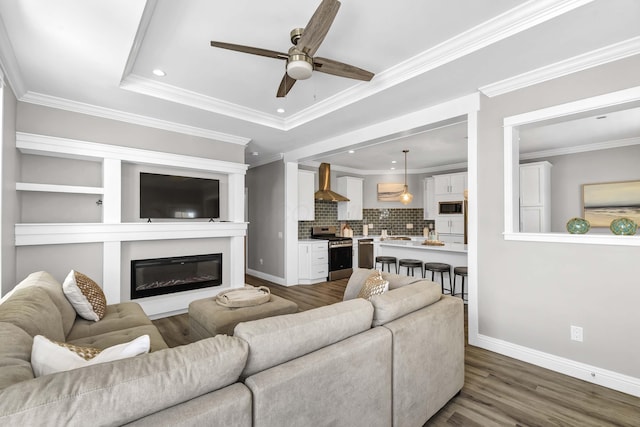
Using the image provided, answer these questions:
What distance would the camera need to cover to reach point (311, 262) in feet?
19.7

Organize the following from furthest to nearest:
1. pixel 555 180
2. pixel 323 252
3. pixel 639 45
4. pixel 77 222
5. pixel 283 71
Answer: pixel 323 252, pixel 555 180, pixel 77 222, pixel 283 71, pixel 639 45

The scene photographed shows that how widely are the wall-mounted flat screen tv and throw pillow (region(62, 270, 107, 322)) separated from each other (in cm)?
155

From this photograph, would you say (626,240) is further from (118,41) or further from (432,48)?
(118,41)

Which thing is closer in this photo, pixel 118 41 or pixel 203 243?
pixel 118 41

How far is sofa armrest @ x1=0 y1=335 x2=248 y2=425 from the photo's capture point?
0.79 m

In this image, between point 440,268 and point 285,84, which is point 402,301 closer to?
point 285,84

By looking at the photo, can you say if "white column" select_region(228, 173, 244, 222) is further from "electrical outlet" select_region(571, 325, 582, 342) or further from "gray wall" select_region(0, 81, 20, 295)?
"electrical outlet" select_region(571, 325, 582, 342)

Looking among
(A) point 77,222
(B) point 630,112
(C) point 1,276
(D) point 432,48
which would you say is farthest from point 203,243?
(B) point 630,112

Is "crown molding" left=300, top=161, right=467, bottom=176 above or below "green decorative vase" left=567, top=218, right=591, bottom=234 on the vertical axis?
above

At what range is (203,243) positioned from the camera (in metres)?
4.51

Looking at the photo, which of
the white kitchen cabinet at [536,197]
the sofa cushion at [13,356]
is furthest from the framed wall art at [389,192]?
the sofa cushion at [13,356]

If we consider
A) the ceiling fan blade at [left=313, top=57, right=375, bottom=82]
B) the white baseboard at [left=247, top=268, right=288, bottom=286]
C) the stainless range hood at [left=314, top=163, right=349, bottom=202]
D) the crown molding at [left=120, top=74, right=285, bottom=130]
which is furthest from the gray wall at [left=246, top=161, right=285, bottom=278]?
the ceiling fan blade at [left=313, top=57, right=375, bottom=82]

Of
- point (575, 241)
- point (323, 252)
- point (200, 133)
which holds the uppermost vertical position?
point (200, 133)

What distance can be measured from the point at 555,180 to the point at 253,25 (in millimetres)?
6123
